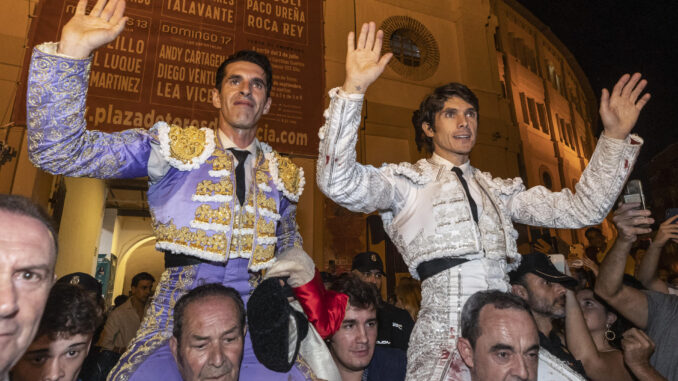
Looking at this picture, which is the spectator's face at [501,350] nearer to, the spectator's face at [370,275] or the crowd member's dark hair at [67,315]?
the crowd member's dark hair at [67,315]

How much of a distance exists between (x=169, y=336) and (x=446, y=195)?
5.00 ft

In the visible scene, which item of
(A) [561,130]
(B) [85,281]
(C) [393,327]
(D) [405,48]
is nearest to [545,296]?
(C) [393,327]

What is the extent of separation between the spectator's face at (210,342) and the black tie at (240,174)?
20.8 inches

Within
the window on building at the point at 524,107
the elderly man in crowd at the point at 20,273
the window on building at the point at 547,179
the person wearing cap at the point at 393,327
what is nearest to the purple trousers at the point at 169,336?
the elderly man in crowd at the point at 20,273

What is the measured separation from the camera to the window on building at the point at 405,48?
12062 millimetres

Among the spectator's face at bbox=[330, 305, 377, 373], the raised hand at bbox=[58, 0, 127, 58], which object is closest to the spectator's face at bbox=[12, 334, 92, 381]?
the raised hand at bbox=[58, 0, 127, 58]

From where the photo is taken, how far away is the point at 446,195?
245cm

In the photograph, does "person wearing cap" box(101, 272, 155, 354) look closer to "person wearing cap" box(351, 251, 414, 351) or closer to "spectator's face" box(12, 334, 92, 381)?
"person wearing cap" box(351, 251, 414, 351)

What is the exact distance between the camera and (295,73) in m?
7.41

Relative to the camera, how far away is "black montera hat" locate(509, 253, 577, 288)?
351 cm

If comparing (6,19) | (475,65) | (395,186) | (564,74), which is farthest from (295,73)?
(564,74)

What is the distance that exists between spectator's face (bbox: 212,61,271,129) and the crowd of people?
0.03 ft

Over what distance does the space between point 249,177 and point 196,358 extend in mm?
930

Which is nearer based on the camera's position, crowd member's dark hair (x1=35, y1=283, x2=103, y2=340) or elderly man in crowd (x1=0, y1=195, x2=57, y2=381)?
elderly man in crowd (x1=0, y1=195, x2=57, y2=381)
